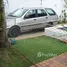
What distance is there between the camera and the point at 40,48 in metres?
8.27

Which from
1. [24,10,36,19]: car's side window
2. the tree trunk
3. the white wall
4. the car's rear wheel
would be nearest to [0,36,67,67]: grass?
the tree trunk

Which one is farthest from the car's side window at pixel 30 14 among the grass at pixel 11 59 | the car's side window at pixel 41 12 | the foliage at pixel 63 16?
the foliage at pixel 63 16

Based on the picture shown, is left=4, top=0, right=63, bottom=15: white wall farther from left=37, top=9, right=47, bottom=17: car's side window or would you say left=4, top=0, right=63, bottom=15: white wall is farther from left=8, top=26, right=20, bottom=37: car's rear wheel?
left=8, top=26, right=20, bottom=37: car's rear wheel

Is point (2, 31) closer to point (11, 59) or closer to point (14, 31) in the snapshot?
point (11, 59)

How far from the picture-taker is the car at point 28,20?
11305 millimetres

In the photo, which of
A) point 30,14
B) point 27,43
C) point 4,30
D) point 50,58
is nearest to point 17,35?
point 30,14

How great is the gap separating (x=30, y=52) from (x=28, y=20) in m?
4.50

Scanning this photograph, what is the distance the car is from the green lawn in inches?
87.1

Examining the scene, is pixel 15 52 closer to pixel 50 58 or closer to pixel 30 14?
pixel 50 58

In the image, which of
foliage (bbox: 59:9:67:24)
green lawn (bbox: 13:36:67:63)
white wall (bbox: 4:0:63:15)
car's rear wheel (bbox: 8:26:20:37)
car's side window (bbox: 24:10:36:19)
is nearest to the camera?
green lawn (bbox: 13:36:67:63)

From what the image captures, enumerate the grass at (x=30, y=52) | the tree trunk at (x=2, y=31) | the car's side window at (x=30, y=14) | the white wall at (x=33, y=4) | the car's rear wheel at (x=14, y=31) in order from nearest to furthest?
the grass at (x=30, y=52) < the tree trunk at (x=2, y=31) < the car's rear wheel at (x=14, y=31) < the car's side window at (x=30, y=14) < the white wall at (x=33, y=4)

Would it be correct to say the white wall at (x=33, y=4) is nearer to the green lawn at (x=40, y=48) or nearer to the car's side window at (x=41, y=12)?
the car's side window at (x=41, y=12)

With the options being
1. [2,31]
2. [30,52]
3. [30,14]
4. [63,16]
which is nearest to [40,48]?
[30,52]

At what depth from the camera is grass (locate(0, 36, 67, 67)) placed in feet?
21.8
